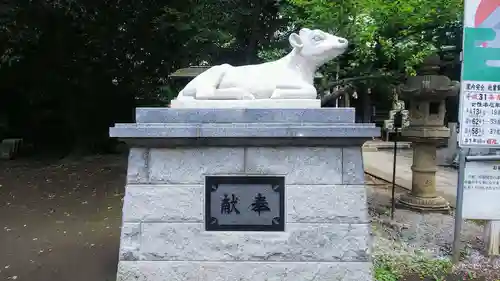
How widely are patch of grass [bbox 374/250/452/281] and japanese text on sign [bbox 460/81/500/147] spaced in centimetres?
127

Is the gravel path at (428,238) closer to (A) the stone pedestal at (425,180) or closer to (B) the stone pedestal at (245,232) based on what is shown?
(A) the stone pedestal at (425,180)

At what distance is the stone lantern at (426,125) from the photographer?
269 inches

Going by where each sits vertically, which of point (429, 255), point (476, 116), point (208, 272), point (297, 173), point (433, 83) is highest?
point (433, 83)

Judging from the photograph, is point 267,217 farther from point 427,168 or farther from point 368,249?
point 427,168

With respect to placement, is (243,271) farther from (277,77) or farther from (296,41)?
(296,41)

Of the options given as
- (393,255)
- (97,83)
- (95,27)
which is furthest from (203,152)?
(97,83)

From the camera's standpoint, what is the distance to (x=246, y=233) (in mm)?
3447

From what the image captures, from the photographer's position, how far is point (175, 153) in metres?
3.41

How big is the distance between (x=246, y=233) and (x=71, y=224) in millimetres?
3823

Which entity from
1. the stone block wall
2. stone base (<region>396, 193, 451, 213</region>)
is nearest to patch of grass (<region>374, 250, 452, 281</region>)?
the stone block wall

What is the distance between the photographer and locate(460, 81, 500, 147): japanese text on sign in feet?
14.6

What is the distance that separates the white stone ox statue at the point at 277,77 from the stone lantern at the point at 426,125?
363cm

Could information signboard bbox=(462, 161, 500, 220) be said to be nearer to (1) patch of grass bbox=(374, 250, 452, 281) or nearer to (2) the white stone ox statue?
(1) patch of grass bbox=(374, 250, 452, 281)

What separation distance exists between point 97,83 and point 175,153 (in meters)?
9.28
